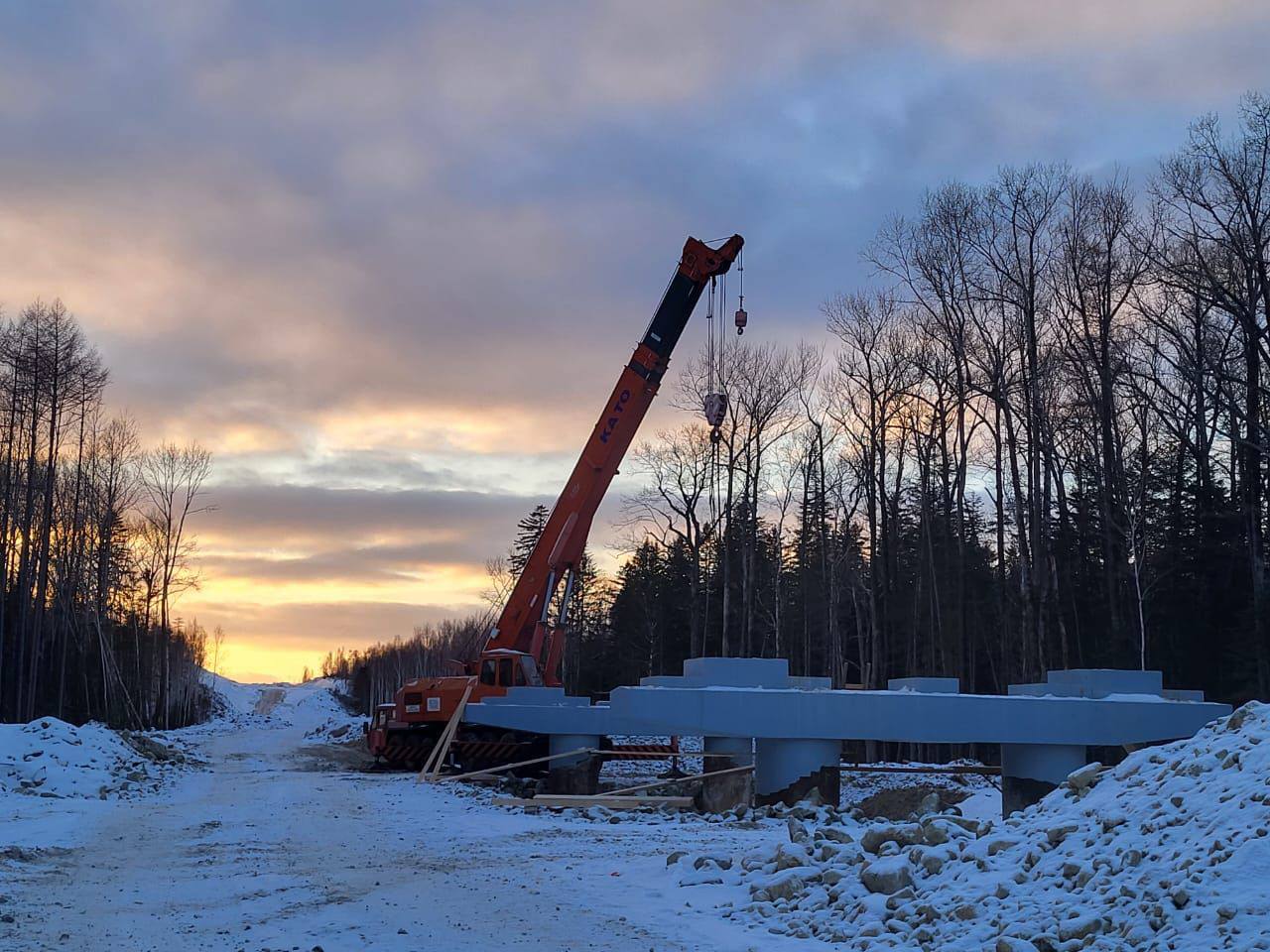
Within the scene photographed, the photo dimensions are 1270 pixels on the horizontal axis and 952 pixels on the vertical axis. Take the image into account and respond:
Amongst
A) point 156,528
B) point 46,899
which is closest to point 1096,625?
point 46,899

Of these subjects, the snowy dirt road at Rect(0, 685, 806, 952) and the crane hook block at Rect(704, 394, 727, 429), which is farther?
the crane hook block at Rect(704, 394, 727, 429)

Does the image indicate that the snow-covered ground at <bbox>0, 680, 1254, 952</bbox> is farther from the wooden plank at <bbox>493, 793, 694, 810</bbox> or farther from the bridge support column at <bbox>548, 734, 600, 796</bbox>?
the bridge support column at <bbox>548, 734, 600, 796</bbox>

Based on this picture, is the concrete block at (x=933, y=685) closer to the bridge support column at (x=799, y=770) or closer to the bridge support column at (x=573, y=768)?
the bridge support column at (x=799, y=770)

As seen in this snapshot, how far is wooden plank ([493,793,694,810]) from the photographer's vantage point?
771 inches

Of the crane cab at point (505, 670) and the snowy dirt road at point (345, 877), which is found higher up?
the crane cab at point (505, 670)

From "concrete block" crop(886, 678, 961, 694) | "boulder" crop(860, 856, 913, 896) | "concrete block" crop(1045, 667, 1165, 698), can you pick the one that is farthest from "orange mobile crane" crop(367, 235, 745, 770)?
"boulder" crop(860, 856, 913, 896)

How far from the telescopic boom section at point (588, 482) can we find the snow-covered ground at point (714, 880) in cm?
1141

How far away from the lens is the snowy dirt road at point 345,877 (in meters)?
9.45

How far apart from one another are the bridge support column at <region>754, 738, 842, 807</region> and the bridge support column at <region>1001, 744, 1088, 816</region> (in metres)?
2.54

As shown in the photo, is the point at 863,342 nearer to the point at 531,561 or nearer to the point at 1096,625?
the point at 1096,625

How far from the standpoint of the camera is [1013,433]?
35.0 m

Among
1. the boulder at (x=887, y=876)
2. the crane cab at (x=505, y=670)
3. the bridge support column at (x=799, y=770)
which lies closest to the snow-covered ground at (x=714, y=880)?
the boulder at (x=887, y=876)

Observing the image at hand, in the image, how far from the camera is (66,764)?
24.4 m

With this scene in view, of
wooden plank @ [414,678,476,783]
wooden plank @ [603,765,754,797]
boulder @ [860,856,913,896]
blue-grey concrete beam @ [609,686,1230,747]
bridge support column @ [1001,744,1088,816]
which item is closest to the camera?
boulder @ [860,856,913,896]
